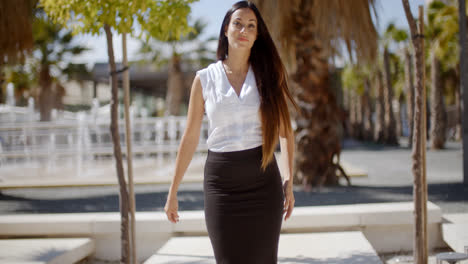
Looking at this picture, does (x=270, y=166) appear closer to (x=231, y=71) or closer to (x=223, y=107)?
(x=223, y=107)

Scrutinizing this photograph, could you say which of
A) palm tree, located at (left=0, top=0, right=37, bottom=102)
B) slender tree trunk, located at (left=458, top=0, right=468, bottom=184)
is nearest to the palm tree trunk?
slender tree trunk, located at (left=458, top=0, right=468, bottom=184)

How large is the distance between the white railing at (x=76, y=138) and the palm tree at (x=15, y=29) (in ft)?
12.9

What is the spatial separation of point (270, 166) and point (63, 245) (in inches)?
108

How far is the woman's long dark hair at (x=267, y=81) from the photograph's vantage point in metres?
2.03

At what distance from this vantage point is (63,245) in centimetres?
392

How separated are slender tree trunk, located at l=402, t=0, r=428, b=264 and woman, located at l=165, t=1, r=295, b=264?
151 cm

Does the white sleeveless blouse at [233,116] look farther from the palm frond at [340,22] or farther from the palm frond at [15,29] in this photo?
the palm frond at [15,29]

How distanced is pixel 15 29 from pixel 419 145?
600 cm

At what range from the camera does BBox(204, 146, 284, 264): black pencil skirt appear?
79.4 inches

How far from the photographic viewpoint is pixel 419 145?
3170 mm

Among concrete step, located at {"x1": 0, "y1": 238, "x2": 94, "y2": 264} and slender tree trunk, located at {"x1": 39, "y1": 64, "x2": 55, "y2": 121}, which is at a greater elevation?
slender tree trunk, located at {"x1": 39, "y1": 64, "x2": 55, "y2": 121}

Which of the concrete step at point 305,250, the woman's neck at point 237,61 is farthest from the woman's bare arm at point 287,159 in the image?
the concrete step at point 305,250

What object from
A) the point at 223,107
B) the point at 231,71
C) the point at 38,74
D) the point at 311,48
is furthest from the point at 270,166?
the point at 38,74

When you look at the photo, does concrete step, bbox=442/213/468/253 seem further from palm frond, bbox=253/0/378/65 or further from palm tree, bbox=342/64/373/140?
palm tree, bbox=342/64/373/140
